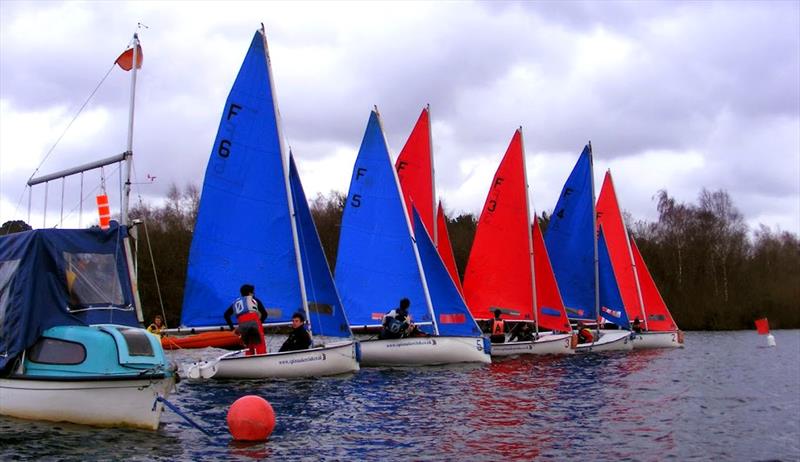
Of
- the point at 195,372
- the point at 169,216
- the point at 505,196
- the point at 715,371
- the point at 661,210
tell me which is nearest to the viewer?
the point at 195,372

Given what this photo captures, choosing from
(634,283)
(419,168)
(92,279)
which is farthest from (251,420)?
(634,283)

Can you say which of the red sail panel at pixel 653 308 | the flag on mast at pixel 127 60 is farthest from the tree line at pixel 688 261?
the flag on mast at pixel 127 60

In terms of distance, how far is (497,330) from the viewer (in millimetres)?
31547

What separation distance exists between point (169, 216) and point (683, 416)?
202 ft

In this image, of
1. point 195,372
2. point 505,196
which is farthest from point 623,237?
point 195,372

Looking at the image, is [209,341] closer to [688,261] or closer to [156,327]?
[156,327]

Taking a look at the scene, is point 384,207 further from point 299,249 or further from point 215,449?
point 215,449

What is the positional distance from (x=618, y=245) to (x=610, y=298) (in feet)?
18.5

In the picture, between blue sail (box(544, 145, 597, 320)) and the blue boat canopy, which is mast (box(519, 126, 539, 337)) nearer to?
blue sail (box(544, 145, 597, 320))

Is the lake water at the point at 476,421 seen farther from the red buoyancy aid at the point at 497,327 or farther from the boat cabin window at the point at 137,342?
the red buoyancy aid at the point at 497,327

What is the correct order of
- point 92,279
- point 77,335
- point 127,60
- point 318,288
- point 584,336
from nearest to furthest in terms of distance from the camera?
point 77,335, point 92,279, point 127,60, point 318,288, point 584,336

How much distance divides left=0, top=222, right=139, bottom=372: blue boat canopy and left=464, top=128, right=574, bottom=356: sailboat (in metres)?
19.6

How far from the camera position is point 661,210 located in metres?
84.9

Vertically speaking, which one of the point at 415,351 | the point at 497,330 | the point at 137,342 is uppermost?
the point at 497,330
